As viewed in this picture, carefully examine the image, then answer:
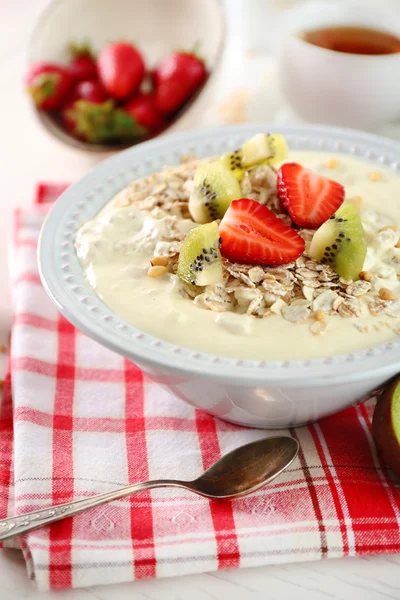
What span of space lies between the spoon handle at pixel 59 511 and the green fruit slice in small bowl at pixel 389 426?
38 centimetres

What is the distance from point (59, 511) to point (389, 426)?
62 centimetres

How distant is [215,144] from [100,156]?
643mm

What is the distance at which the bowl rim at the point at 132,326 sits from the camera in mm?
1224

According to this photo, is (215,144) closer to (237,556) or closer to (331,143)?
(331,143)

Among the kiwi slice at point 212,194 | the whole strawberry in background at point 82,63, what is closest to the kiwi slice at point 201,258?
the kiwi slice at point 212,194

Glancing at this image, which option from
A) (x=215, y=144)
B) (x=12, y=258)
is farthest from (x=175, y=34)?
(x=12, y=258)

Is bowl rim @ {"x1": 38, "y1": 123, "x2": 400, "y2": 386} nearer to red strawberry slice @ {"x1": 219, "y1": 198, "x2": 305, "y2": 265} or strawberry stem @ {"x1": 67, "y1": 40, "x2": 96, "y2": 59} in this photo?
red strawberry slice @ {"x1": 219, "y1": 198, "x2": 305, "y2": 265}

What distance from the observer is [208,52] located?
102 inches

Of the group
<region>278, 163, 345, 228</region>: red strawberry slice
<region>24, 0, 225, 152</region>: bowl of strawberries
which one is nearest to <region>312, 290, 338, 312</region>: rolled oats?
<region>278, 163, 345, 228</region>: red strawberry slice

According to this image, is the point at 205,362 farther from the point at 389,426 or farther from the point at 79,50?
the point at 79,50

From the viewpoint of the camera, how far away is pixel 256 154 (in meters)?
1.66

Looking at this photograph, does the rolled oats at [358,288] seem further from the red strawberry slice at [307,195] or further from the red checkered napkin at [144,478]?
the red checkered napkin at [144,478]

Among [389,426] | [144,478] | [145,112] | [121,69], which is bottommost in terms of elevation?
[144,478]


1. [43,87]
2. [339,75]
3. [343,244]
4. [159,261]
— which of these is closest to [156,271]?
[159,261]
